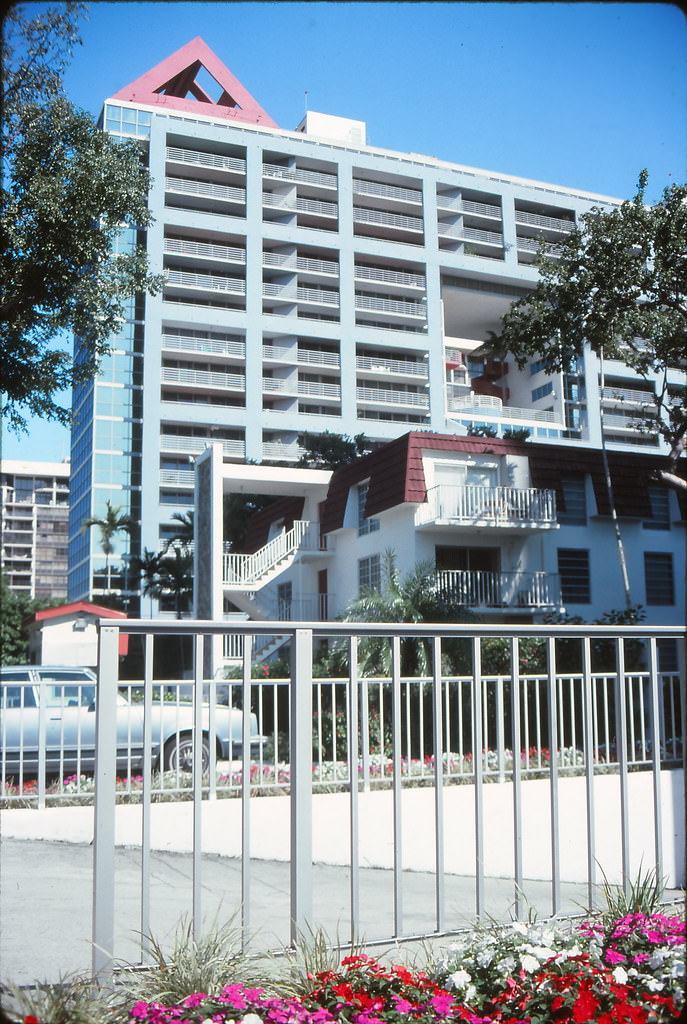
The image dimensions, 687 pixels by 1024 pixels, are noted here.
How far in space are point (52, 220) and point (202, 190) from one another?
151 ft

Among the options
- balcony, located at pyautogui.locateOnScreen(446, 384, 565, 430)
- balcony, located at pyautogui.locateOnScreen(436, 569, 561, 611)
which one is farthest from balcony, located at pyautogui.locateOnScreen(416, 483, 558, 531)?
balcony, located at pyautogui.locateOnScreen(446, 384, 565, 430)

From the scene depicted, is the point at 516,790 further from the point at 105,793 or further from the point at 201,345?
the point at 201,345

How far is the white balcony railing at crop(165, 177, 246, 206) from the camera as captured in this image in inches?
2438

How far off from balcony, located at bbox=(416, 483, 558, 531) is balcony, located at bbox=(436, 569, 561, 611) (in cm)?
155

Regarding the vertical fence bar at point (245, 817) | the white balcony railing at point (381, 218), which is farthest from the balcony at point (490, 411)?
the vertical fence bar at point (245, 817)

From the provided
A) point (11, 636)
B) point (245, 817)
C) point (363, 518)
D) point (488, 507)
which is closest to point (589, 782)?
point (245, 817)

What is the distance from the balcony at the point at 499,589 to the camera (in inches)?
1108

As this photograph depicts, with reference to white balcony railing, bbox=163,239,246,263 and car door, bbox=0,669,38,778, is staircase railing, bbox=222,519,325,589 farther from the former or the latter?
white balcony railing, bbox=163,239,246,263

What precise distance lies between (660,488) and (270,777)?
24.8 m

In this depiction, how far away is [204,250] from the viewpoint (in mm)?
61781

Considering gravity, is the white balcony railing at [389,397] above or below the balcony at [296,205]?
below

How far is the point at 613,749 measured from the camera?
11203mm

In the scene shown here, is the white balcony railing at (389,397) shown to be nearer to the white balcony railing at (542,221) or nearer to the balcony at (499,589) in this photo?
the white balcony railing at (542,221)

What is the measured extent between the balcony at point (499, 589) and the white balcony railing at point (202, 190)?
41.7 meters
